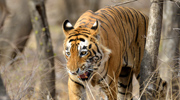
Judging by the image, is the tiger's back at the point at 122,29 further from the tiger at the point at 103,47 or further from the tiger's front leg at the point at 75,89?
the tiger's front leg at the point at 75,89

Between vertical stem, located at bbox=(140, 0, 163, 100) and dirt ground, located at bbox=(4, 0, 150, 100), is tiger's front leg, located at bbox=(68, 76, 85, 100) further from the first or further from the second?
vertical stem, located at bbox=(140, 0, 163, 100)

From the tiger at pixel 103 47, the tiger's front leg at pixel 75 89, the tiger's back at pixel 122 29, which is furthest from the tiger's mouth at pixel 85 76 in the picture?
the tiger's back at pixel 122 29

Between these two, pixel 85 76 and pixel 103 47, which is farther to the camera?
pixel 103 47

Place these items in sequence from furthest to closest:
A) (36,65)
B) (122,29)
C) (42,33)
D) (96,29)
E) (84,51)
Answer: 1. (42,33)
2. (36,65)
3. (122,29)
4. (96,29)
5. (84,51)

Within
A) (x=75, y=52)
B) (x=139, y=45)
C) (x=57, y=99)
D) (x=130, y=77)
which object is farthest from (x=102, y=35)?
(x=57, y=99)

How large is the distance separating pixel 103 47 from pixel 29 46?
2.81m

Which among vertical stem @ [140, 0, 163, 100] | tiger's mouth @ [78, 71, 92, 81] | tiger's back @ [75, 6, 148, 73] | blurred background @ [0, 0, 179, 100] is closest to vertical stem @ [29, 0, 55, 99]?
blurred background @ [0, 0, 179, 100]

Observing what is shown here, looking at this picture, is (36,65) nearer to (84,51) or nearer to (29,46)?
(29,46)

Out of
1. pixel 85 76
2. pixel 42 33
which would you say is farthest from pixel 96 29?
pixel 42 33

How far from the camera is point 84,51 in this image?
357 cm

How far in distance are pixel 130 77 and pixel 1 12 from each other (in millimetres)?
5038

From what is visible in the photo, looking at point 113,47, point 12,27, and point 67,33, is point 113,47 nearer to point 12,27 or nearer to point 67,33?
point 67,33

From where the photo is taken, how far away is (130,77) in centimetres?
502

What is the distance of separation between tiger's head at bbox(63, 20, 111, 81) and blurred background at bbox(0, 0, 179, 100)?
0.94 ft
